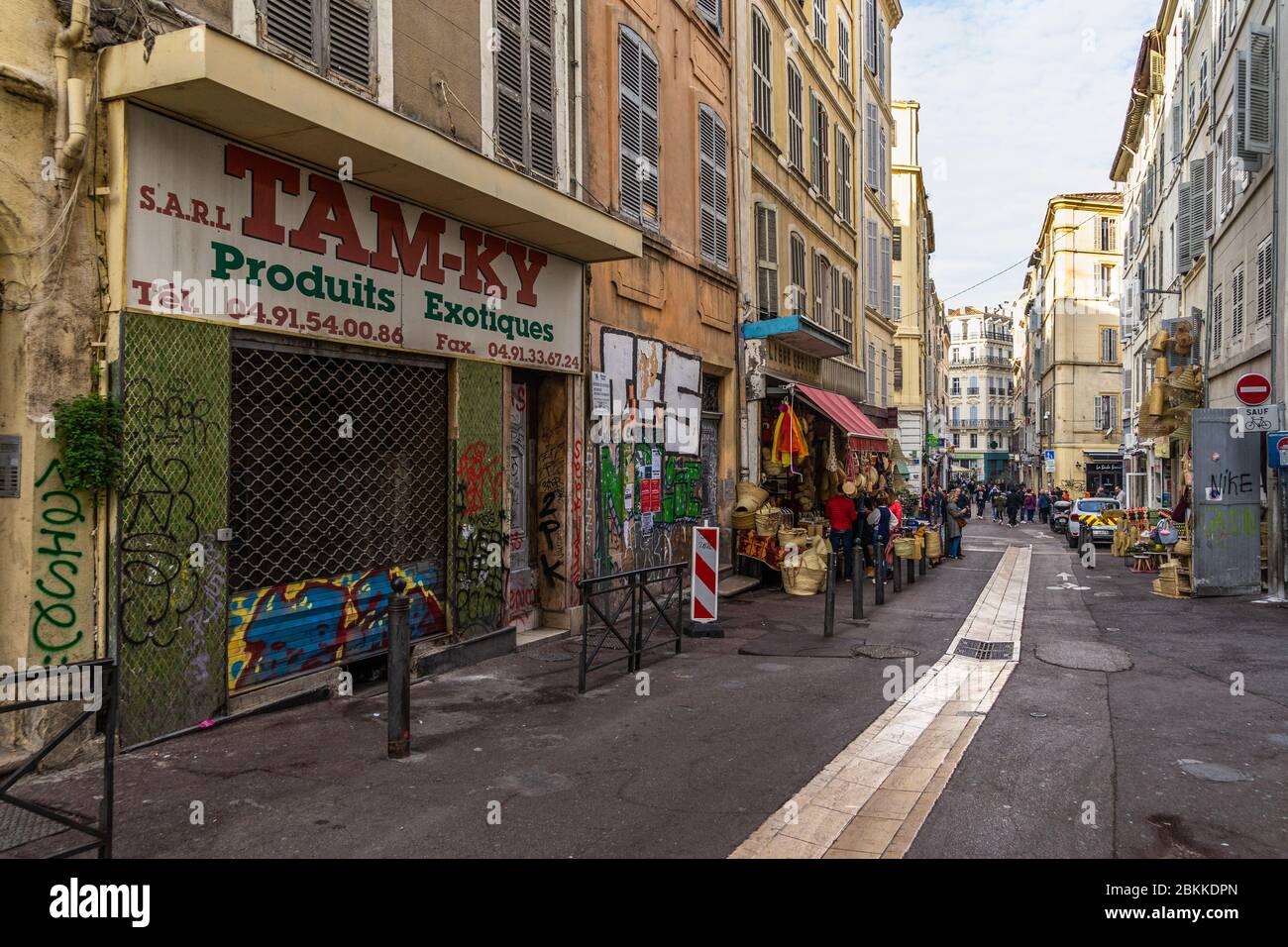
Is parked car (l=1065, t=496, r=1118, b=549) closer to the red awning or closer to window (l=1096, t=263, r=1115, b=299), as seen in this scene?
the red awning


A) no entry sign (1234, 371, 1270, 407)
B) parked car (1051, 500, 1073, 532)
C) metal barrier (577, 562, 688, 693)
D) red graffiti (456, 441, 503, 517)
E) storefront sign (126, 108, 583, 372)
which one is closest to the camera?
storefront sign (126, 108, 583, 372)

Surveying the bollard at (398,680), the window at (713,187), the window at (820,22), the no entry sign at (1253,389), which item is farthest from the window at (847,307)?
the bollard at (398,680)

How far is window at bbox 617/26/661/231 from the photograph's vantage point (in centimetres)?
1123

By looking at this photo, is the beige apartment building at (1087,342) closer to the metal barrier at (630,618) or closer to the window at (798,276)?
the window at (798,276)

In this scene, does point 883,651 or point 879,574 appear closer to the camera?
point 883,651

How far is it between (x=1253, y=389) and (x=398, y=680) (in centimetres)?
1218

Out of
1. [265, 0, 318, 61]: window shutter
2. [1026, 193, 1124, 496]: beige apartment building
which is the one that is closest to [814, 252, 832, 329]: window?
[265, 0, 318, 61]: window shutter

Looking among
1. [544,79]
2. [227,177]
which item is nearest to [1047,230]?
[544,79]

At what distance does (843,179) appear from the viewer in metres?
22.5

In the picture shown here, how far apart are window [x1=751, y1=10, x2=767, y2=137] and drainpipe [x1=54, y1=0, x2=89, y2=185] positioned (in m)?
12.2

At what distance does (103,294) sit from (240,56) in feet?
5.28

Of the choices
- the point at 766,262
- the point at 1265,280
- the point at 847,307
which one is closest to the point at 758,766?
the point at 766,262

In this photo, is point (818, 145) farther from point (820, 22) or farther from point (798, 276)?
point (798, 276)

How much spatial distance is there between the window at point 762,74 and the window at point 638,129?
14.2 feet
